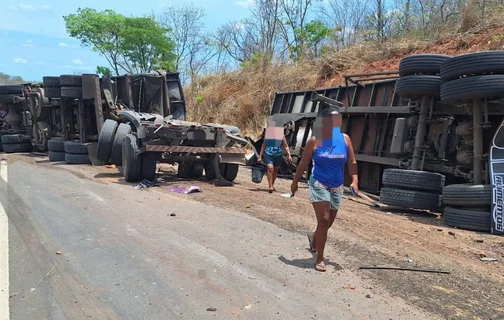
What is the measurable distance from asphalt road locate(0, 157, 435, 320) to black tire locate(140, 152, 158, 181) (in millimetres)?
2548

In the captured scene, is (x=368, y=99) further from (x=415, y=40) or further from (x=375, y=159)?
(x=415, y=40)

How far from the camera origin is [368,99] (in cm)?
1157

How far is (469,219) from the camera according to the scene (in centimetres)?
719

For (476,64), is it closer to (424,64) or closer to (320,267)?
(424,64)

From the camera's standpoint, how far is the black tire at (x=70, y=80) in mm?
14375

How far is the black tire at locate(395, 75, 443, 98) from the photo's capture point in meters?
8.47

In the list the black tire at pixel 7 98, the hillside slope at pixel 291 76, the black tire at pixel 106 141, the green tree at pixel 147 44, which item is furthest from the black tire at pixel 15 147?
the green tree at pixel 147 44

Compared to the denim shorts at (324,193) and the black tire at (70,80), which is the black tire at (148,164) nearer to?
the black tire at (70,80)

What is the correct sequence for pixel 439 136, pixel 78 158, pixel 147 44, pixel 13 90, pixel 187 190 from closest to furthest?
pixel 439 136
pixel 187 190
pixel 78 158
pixel 13 90
pixel 147 44

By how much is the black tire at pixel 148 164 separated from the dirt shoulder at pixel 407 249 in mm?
611

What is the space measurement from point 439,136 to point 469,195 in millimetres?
2027

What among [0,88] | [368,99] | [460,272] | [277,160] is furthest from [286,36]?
[460,272]

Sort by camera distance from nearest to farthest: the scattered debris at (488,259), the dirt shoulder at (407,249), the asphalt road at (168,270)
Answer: the asphalt road at (168,270) < the dirt shoulder at (407,249) < the scattered debris at (488,259)

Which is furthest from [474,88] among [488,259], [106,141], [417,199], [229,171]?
[106,141]
